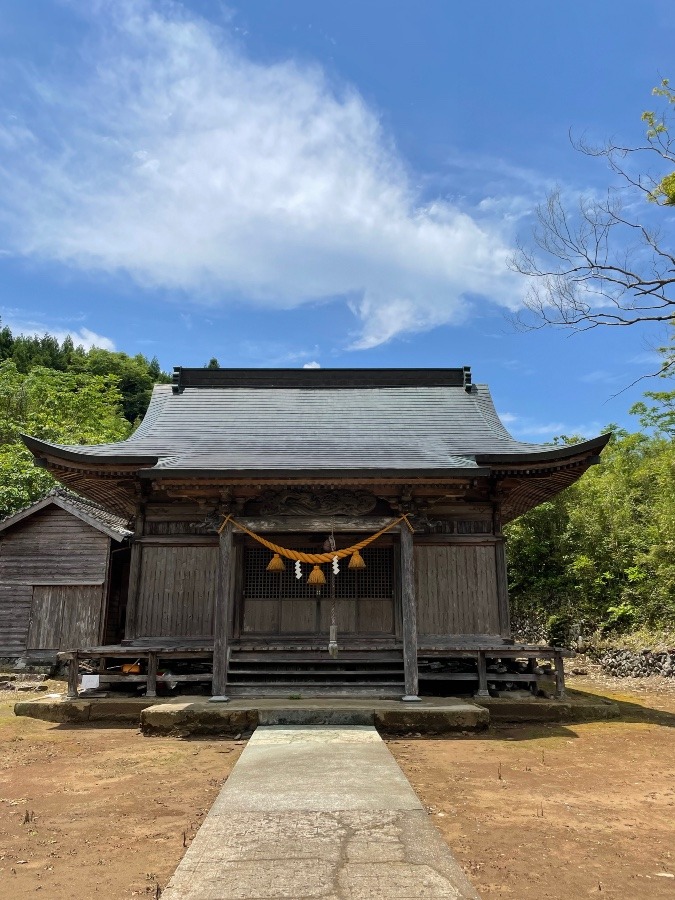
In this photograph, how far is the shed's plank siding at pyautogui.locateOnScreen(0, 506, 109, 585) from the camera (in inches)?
679

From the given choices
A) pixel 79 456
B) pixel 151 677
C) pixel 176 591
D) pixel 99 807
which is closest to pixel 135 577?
pixel 176 591

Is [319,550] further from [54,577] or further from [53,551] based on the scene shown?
[53,551]

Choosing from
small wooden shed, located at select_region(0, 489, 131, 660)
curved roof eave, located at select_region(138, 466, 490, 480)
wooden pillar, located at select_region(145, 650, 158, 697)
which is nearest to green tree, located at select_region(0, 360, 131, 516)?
small wooden shed, located at select_region(0, 489, 131, 660)

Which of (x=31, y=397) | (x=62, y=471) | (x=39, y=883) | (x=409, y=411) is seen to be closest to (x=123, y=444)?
(x=62, y=471)

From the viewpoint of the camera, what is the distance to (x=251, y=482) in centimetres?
1027

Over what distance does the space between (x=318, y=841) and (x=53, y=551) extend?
15.4 metres

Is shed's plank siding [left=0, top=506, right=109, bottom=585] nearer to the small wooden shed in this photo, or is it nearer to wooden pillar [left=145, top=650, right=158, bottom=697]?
the small wooden shed

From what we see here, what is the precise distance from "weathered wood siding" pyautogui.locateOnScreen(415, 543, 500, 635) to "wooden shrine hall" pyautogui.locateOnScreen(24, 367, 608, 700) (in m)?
0.03

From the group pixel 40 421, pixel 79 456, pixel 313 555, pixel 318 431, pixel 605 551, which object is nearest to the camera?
pixel 313 555

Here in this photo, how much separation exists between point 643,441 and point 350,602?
75.4ft

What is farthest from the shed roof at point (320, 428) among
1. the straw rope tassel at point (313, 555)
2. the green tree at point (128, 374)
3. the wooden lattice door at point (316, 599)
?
the green tree at point (128, 374)

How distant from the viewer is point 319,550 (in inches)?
465

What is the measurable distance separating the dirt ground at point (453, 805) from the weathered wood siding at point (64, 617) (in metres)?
7.29

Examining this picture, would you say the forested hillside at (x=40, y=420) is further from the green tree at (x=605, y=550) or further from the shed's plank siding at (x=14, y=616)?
the green tree at (x=605, y=550)
